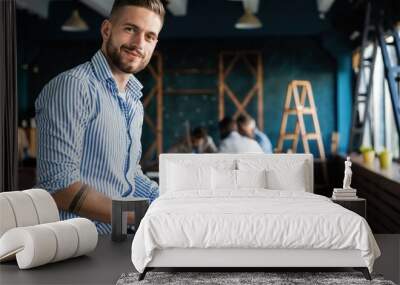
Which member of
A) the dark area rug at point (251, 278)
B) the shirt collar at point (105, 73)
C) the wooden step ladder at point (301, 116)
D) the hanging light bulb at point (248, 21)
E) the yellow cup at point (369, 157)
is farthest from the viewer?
the wooden step ladder at point (301, 116)

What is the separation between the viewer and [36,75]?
11.1m

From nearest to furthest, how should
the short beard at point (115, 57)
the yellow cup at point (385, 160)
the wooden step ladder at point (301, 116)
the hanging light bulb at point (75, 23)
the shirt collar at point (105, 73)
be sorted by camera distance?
the shirt collar at point (105, 73) < the short beard at point (115, 57) < the yellow cup at point (385, 160) < the hanging light bulb at point (75, 23) < the wooden step ladder at point (301, 116)

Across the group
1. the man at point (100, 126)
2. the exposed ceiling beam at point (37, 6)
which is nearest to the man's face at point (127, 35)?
the man at point (100, 126)

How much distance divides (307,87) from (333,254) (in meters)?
6.37

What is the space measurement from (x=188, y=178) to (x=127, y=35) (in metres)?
1.47

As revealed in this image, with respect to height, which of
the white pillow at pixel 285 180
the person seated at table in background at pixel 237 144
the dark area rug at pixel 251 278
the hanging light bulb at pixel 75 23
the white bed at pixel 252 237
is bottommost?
the dark area rug at pixel 251 278

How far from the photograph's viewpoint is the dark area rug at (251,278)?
181 inches

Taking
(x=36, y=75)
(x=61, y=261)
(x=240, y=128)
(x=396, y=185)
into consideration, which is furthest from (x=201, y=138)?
(x=61, y=261)

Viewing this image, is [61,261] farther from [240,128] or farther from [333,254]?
[240,128]

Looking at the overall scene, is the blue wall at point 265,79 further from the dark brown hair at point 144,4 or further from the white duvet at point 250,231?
the white duvet at point 250,231

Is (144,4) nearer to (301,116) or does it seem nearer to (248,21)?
(248,21)

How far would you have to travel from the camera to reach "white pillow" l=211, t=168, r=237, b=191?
6.12 metres

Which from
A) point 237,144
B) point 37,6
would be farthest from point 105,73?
point 37,6

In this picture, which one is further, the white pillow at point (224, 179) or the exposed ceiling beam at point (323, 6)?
the exposed ceiling beam at point (323, 6)
